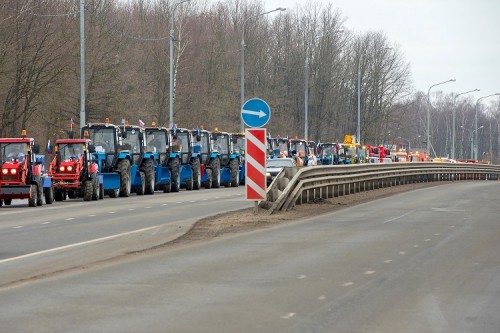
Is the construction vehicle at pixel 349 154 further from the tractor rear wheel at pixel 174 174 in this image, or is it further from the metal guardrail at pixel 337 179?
the tractor rear wheel at pixel 174 174

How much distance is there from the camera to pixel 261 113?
23.0 metres

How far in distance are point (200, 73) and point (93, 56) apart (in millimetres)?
21039

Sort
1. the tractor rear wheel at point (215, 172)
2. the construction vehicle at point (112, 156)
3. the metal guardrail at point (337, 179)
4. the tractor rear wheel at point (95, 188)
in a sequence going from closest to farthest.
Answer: the metal guardrail at point (337, 179) < the tractor rear wheel at point (95, 188) < the construction vehicle at point (112, 156) < the tractor rear wheel at point (215, 172)

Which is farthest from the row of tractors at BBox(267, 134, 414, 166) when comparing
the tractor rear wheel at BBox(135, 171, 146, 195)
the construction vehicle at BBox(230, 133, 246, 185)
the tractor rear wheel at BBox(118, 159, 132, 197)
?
the tractor rear wheel at BBox(118, 159, 132, 197)

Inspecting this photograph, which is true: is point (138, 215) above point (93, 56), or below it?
below

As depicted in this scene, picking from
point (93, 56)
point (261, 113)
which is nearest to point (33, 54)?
point (93, 56)

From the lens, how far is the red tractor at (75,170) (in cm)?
3406

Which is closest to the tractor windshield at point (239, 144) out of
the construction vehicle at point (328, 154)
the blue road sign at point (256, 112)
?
the construction vehicle at point (328, 154)

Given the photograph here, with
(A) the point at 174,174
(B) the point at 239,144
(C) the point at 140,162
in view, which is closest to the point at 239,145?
(B) the point at 239,144

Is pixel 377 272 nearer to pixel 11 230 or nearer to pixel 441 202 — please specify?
pixel 11 230

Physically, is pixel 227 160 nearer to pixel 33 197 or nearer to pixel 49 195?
pixel 49 195

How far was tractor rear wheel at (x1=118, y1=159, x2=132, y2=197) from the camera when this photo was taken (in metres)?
37.1

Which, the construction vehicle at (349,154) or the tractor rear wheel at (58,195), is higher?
the construction vehicle at (349,154)

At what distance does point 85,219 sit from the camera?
23812mm
